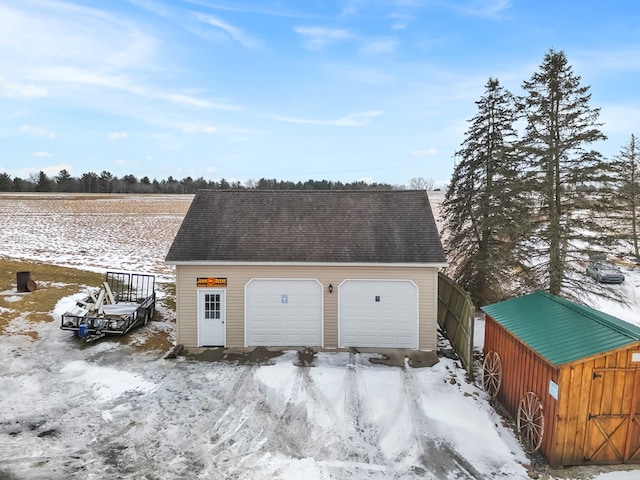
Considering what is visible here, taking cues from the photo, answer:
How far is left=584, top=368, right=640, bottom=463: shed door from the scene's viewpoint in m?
7.43

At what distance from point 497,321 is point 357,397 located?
13.1 feet

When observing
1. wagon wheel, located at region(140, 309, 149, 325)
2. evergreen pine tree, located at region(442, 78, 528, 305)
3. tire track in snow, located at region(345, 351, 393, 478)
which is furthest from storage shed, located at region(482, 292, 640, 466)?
wagon wheel, located at region(140, 309, 149, 325)

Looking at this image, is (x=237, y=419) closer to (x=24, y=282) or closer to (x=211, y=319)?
(x=211, y=319)

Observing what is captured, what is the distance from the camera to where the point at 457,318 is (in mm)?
13555

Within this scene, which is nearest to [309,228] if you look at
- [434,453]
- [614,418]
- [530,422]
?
[434,453]

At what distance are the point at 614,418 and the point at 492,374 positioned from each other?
291 centimetres

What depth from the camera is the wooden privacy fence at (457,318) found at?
1159 cm

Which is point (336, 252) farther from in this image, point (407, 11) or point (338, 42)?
point (338, 42)

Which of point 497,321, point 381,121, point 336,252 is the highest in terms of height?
point 381,121

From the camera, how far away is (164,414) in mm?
9164

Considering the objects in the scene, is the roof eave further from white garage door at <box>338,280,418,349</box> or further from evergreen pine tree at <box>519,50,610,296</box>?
evergreen pine tree at <box>519,50,610,296</box>

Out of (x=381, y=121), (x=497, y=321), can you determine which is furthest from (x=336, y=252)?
(x=381, y=121)

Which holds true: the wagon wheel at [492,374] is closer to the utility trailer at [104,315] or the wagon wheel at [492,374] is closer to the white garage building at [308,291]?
the white garage building at [308,291]

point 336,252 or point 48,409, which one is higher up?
point 336,252
